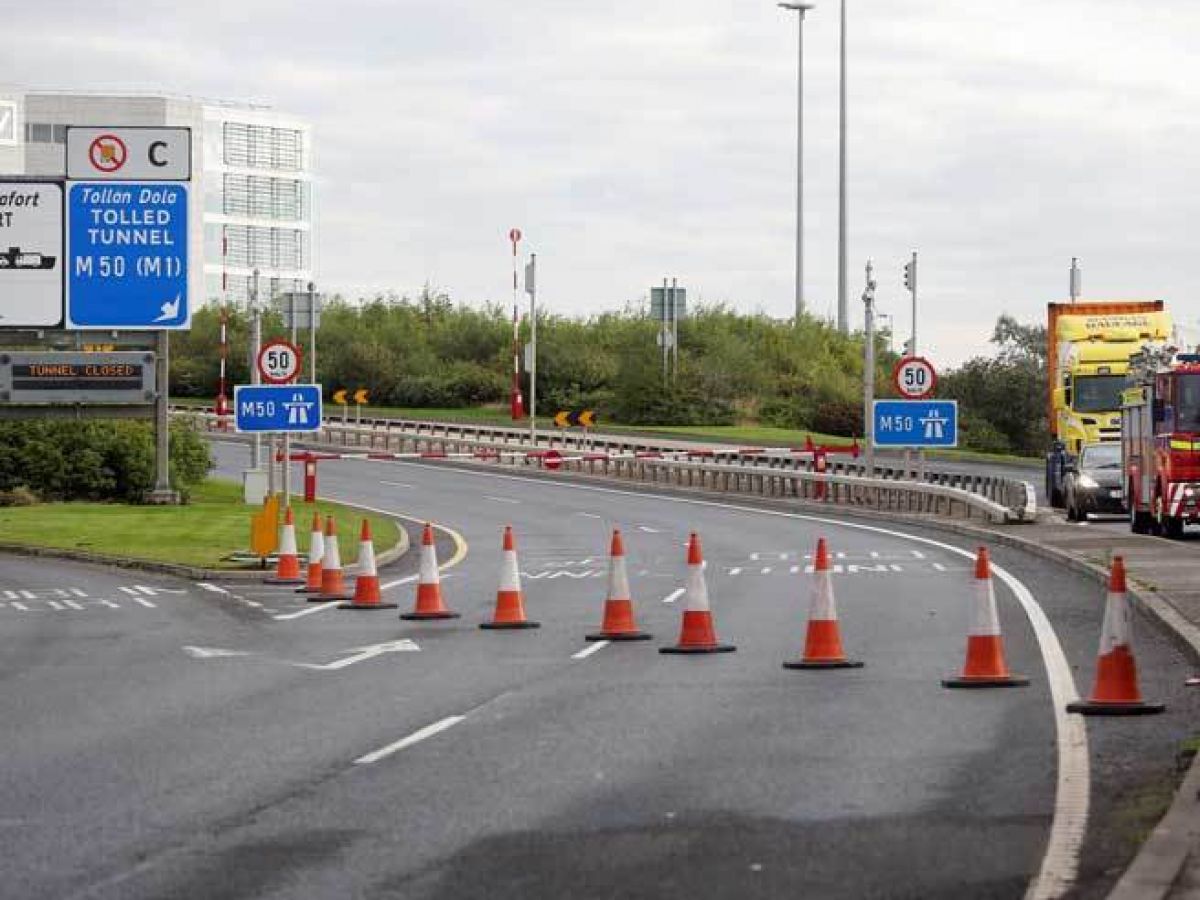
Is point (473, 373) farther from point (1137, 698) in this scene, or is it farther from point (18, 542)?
point (1137, 698)

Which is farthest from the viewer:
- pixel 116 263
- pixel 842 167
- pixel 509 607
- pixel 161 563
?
pixel 842 167

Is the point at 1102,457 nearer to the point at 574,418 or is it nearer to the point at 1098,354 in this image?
the point at 1098,354

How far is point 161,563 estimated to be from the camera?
111 ft

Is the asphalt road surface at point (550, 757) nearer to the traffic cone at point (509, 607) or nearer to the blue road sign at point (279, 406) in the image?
the traffic cone at point (509, 607)

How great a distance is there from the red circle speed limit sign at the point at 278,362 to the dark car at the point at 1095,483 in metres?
15.7

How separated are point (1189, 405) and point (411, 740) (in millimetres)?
24958

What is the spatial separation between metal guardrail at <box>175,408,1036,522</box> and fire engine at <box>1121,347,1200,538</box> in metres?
3.49

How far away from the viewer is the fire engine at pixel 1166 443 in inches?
1441

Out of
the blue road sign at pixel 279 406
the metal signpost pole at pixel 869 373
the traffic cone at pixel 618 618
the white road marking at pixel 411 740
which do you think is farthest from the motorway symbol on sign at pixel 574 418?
the white road marking at pixel 411 740

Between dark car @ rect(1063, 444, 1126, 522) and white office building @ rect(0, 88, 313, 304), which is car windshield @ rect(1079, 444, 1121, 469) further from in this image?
white office building @ rect(0, 88, 313, 304)

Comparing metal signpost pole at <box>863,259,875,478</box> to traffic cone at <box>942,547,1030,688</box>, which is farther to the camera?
metal signpost pole at <box>863,259,875,478</box>

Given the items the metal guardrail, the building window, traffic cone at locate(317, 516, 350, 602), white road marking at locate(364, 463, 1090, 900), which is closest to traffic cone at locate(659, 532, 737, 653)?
white road marking at locate(364, 463, 1090, 900)

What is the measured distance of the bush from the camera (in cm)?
5216

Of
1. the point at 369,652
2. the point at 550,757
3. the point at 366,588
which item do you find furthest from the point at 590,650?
the point at 550,757
